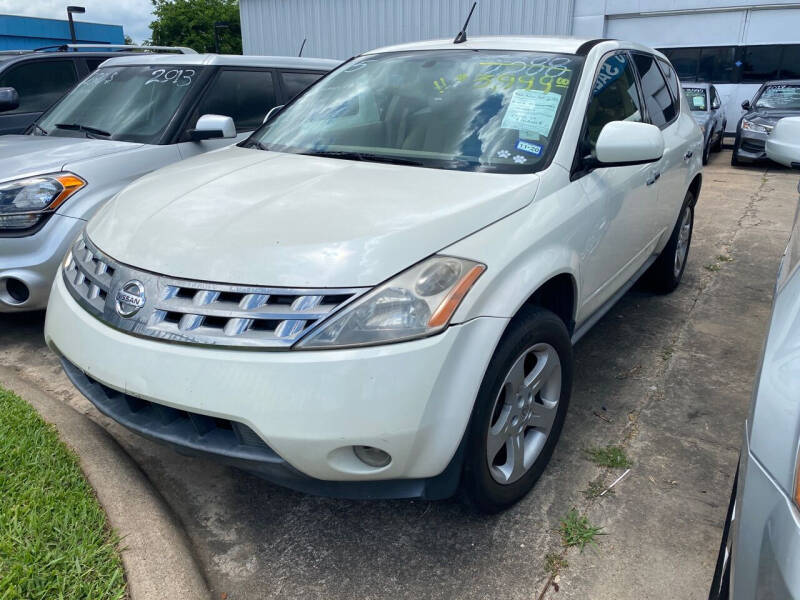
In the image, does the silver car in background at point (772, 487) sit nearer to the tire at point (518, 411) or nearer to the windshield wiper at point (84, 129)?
the tire at point (518, 411)

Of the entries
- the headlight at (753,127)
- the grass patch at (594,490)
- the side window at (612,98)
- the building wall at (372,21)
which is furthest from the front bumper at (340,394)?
the building wall at (372,21)

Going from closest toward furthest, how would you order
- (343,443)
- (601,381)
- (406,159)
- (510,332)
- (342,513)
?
(343,443) < (510,332) < (342,513) < (406,159) < (601,381)

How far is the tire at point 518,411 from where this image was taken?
197 cm

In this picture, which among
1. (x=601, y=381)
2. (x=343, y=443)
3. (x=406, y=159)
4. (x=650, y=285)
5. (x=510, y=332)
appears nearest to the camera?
(x=343, y=443)

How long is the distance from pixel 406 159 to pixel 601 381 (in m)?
1.62

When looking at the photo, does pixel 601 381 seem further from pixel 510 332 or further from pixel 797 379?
pixel 797 379

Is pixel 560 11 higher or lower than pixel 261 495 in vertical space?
higher

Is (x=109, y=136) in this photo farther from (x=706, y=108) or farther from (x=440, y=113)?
(x=706, y=108)

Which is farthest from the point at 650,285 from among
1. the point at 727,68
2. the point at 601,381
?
the point at 727,68

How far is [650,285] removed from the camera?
4508 mm

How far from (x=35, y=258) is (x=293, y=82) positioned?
8.54 feet

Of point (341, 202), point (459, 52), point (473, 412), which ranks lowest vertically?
point (473, 412)

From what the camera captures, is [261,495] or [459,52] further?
[459,52]

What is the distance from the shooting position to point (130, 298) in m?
1.98
